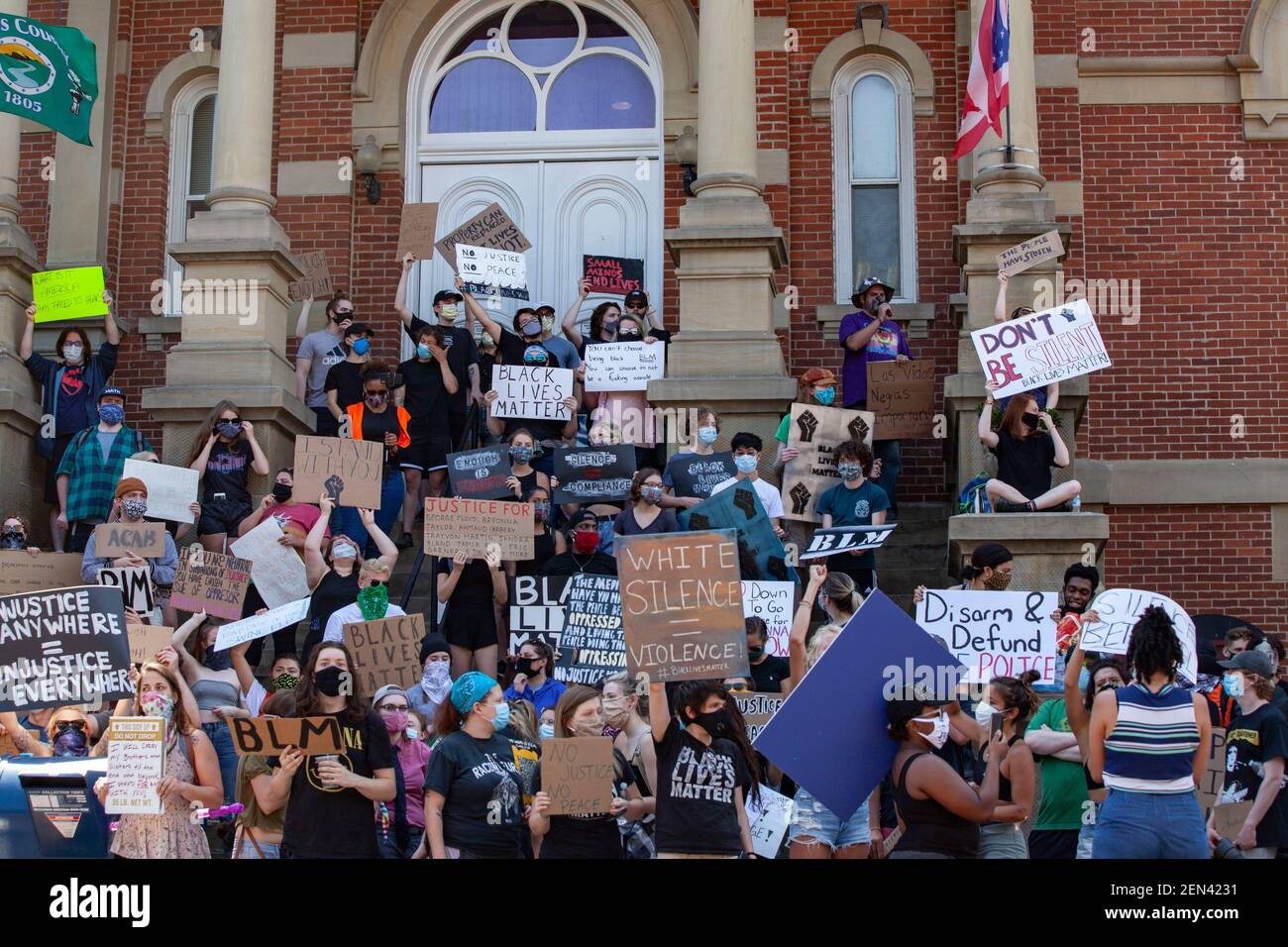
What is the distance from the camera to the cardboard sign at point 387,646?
1054cm

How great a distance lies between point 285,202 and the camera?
17.4 m

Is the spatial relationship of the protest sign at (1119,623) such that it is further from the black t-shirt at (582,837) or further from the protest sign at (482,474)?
the protest sign at (482,474)

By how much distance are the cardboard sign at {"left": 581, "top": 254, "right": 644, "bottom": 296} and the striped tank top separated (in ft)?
27.7

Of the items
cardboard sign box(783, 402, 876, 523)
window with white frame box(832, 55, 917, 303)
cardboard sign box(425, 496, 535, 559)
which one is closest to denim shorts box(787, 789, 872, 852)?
cardboard sign box(425, 496, 535, 559)

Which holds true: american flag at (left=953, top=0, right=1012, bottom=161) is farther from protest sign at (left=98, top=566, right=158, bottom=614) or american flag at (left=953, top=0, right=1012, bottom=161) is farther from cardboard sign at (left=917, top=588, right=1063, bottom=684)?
protest sign at (left=98, top=566, right=158, bottom=614)

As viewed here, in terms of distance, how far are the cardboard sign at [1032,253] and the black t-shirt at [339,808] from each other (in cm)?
705

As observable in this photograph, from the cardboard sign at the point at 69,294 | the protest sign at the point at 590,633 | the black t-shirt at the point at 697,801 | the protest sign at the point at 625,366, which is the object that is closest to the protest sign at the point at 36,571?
the cardboard sign at the point at 69,294

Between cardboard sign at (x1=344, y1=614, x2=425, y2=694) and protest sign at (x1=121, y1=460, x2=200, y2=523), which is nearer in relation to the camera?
cardboard sign at (x1=344, y1=614, x2=425, y2=694)

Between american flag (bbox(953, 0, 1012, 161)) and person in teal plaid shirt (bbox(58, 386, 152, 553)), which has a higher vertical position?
american flag (bbox(953, 0, 1012, 161))

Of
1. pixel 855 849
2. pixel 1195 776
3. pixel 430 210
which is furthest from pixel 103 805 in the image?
pixel 430 210

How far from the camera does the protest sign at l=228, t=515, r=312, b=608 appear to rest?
40.8 ft

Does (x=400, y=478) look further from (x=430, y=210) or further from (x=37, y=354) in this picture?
(x=37, y=354)

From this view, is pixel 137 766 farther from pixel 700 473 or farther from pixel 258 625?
pixel 700 473

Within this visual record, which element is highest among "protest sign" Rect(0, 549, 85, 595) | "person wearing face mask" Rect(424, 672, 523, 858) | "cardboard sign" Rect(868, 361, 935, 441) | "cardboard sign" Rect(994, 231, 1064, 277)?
"cardboard sign" Rect(994, 231, 1064, 277)
